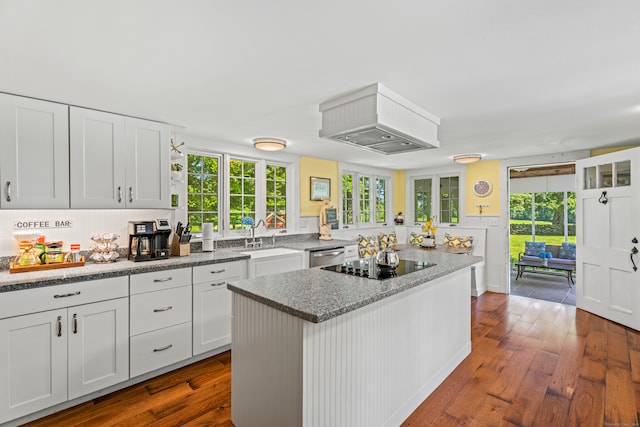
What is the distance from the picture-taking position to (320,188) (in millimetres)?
4973

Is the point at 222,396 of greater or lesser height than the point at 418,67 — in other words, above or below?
below

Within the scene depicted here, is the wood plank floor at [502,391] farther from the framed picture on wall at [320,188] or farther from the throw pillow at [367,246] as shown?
the framed picture on wall at [320,188]

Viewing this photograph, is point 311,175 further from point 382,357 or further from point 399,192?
point 382,357

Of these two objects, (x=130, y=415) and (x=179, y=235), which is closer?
(x=130, y=415)

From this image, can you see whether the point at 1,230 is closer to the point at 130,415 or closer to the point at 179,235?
the point at 179,235

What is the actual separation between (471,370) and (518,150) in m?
3.20

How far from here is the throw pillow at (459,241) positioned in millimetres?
5316

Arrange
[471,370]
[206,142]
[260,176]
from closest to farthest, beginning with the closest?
[471,370], [206,142], [260,176]

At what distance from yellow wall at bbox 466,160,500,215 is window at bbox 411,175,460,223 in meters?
0.25

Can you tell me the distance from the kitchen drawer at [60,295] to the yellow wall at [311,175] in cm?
275

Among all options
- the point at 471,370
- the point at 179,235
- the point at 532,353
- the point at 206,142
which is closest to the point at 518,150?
the point at 532,353

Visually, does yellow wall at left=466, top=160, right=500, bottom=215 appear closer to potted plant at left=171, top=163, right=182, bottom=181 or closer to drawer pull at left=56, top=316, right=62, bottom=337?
potted plant at left=171, top=163, right=182, bottom=181

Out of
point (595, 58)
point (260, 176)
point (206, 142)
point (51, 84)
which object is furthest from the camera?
point (260, 176)

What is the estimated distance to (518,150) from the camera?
14.4 feet
